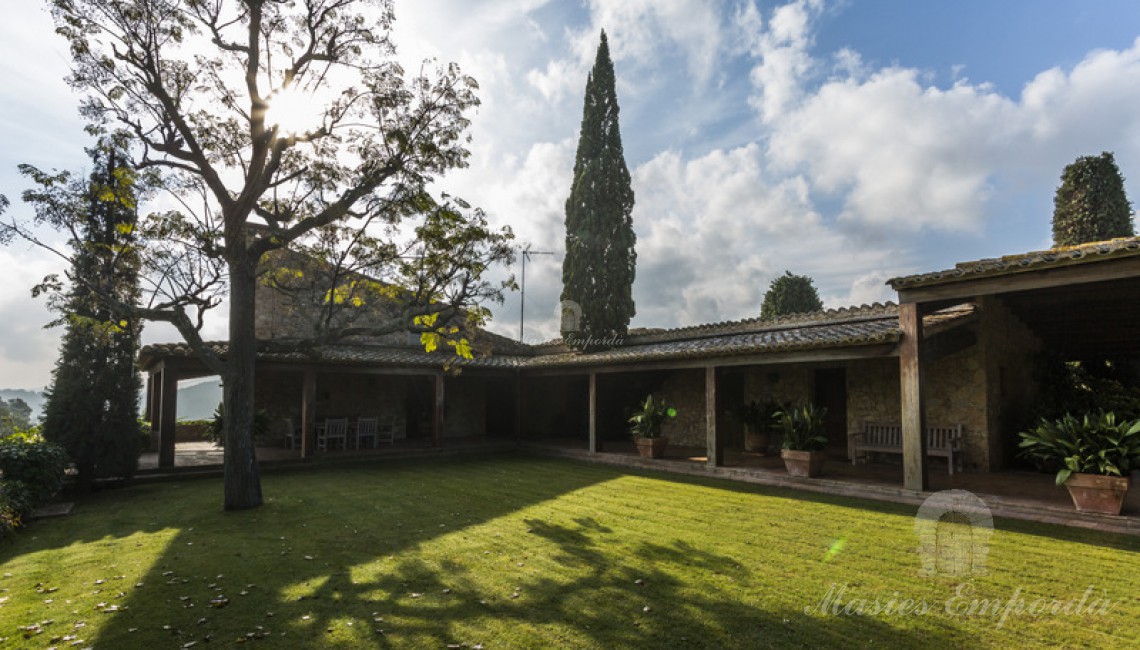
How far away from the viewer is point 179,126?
7465mm

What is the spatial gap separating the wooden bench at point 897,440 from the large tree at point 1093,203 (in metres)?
15.3

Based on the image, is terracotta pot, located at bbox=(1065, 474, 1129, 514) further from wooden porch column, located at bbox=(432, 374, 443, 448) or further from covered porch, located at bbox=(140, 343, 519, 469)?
wooden porch column, located at bbox=(432, 374, 443, 448)

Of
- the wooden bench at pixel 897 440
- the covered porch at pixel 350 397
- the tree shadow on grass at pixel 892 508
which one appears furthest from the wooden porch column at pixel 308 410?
the wooden bench at pixel 897 440

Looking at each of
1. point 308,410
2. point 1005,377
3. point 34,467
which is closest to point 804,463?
point 1005,377

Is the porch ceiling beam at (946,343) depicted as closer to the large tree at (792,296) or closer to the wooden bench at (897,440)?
the wooden bench at (897,440)

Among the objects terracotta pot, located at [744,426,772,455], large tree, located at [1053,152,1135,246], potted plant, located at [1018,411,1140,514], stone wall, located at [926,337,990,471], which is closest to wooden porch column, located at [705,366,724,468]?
terracotta pot, located at [744,426,772,455]

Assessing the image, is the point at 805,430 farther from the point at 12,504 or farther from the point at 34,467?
the point at 34,467

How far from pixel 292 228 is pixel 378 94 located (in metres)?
2.48

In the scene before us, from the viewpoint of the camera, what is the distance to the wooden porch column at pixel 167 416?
10152 millimetres

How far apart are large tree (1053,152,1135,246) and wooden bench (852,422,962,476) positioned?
15.3m

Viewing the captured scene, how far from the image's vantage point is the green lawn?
3592 mm

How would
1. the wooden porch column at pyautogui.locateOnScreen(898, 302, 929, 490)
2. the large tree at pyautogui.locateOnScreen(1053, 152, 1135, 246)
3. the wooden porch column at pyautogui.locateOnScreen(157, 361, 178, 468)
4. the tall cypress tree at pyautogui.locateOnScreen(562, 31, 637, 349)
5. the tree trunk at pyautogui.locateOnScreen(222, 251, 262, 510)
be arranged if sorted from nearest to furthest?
1. the wooden porch column at pyautogui.locateOnScreen(898, 302, 929, 490)
2. the tree trunk at pyautogui.locateOnScreen(222, 251, 262, 510)
3. the wooden porch column at pyautogui.locateOnScreen(157, 361, 178, 468)
4. the tall cypress tree at pyautogui.locateOnScreen(562, 31, 637, 349)
5. the large tree at pyautogui.locateOnScreen(1053, 152, 1135, 246)

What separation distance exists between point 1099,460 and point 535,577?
21.7ft

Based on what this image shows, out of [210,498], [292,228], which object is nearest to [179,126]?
[292,228]
